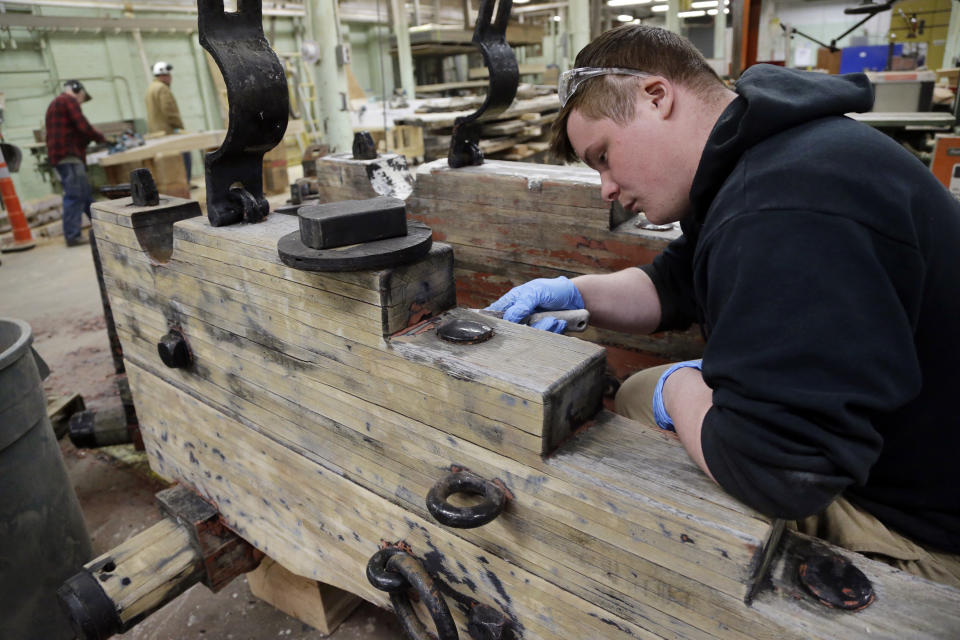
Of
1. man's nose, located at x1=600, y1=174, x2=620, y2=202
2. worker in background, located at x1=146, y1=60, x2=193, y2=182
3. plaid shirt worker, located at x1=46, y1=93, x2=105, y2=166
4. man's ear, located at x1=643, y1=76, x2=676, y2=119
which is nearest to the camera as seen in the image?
man's ear, located at x1=643, y1=76, x2=676, y2=119

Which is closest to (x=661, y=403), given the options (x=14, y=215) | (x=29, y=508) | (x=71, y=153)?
(x=29, y=508)

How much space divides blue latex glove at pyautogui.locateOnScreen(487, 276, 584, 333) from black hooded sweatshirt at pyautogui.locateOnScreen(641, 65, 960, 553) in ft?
1.82

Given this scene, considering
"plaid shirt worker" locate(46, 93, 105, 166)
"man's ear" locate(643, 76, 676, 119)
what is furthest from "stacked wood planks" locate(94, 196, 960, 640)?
"plaid shirt worker" locate(46, 93, 105, 166)

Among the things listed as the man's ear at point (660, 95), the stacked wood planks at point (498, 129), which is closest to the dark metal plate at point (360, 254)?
the man's ear at point (660, 95)

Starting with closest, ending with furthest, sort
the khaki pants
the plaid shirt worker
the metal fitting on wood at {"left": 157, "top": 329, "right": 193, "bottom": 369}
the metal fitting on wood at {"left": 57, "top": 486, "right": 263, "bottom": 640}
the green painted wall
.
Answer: the khaki pants → the metal fitting on wood at {"left": 57, "top": 486, "right": 263, "bottom": 640} → the metal fitting on wood at {"left": 157, "top": 329, "right": 193, "bottom": 369} → the plaid shirt worker → the green painted wall

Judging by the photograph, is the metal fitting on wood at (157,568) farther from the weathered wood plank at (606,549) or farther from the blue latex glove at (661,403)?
the blue latex glove at (661,403)

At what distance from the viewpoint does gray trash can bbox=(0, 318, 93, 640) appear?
1821 millimetres

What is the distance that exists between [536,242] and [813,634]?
133 cm

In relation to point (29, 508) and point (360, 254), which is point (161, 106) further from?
point (360, 254)

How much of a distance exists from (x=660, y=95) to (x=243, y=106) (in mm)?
806

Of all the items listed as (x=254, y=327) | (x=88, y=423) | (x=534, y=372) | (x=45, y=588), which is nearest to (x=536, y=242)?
(x=254, y=327)

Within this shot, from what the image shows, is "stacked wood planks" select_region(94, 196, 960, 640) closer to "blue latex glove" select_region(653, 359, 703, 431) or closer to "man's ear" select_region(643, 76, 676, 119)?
"blue latex glove" select_region(653, 359, 703, 431)

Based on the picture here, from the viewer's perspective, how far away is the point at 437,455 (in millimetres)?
1046

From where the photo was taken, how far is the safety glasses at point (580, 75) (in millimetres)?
1106
